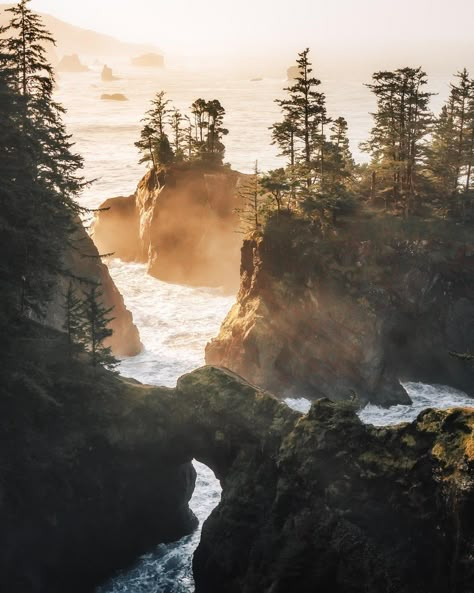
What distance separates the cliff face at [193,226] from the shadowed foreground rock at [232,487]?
136 ft

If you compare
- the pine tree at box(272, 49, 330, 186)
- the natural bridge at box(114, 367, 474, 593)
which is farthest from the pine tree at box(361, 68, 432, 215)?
the natural bridge at box(114, 367, 474, 593)

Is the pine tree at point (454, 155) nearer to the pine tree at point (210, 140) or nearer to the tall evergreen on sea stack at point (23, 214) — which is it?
the pine tree at point (210, 140)

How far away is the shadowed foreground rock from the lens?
21219 mm

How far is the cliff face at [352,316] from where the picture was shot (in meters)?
46.7

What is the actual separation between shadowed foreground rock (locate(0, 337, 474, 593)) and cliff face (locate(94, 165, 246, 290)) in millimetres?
41593

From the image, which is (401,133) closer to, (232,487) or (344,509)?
(232,487)

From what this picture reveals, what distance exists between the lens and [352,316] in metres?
46.6

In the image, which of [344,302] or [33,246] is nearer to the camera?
[33,246]

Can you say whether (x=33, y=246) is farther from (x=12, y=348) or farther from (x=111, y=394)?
(x=111, y=394)

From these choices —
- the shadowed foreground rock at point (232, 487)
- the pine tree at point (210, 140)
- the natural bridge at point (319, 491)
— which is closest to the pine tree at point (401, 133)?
the pine tree at point (210, 140)

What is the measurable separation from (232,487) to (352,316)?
22316mm

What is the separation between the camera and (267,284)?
161 ft

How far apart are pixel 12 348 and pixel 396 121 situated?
129 feet

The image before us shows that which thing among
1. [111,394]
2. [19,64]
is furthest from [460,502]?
[19,64]
